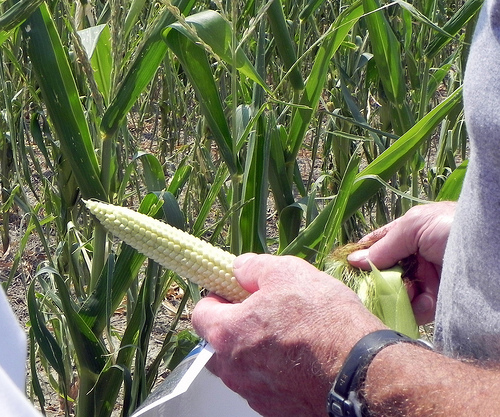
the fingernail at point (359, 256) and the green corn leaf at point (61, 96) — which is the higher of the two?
the green corn leaf at point (61, 96)

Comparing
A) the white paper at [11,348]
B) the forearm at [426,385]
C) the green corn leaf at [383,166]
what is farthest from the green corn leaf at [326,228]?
the white paper at [11,348]

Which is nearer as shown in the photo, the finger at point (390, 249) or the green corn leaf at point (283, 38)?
the finger at point (390, 249)

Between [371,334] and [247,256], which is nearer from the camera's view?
[371,334]

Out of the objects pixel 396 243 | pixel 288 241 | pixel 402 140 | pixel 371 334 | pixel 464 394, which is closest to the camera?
pixel 464 394

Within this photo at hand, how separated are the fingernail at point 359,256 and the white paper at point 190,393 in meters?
0.31

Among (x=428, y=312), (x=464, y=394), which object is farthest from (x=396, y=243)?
(x=464, y=394)

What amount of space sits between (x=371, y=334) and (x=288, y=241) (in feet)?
2.54

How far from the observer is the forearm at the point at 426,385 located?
29.8 inches

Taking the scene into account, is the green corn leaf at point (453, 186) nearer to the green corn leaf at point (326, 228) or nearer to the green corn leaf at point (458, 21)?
the green corn leaf at point (326, 228)

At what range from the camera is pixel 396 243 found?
3.85 feet

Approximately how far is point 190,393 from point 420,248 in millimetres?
442

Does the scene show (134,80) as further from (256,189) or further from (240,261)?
(240,261)

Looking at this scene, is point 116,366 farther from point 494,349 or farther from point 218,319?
point 494,349

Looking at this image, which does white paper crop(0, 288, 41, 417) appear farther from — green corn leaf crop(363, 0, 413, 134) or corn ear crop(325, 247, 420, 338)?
green corn leaf crop(363, 0, 413, 134)
